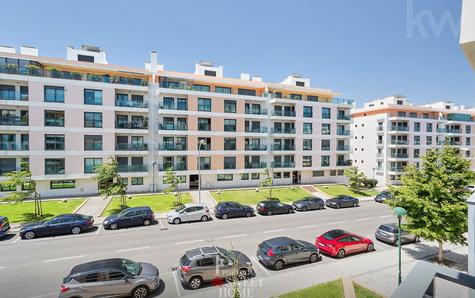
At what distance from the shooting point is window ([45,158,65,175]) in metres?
29.8

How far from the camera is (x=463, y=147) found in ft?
179

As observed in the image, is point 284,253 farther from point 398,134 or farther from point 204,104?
point 398,134

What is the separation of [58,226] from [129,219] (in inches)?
201

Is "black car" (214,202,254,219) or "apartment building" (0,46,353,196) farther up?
"apartment building" (0,46,353,196)

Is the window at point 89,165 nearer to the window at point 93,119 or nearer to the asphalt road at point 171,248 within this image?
the window at point 93,119

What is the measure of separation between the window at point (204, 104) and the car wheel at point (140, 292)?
92.5 feet

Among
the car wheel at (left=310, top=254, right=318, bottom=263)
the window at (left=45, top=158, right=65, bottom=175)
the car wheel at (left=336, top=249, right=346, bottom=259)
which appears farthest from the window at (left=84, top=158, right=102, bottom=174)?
the car wheel at (left=336, top=249, right=346, bottom=259)

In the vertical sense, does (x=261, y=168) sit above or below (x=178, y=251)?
above

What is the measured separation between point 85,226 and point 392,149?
51895 mm

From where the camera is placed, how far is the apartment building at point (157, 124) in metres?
29.4

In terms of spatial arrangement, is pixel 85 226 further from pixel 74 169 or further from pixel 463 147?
pixel 463 147

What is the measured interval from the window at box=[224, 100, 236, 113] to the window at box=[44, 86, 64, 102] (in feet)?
69.3

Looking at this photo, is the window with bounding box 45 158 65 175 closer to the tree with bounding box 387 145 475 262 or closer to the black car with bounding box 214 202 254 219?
the black car with bounding box 214 202 254 219

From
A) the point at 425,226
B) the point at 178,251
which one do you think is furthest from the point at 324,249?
the point at 178,251
